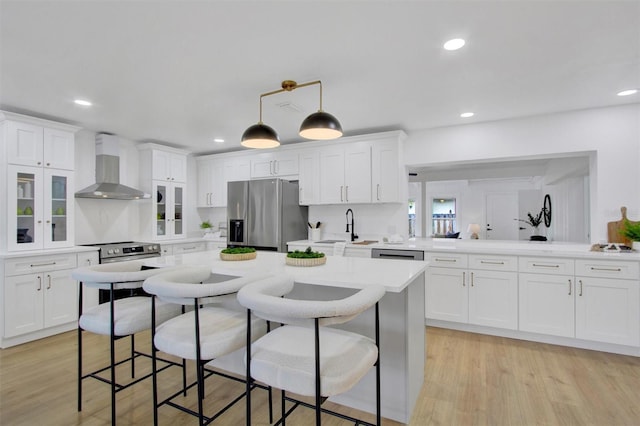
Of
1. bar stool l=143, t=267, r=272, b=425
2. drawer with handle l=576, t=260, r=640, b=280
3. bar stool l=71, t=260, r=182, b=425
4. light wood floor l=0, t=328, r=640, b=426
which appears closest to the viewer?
bar stool l=143, t=267, r=272, b=425

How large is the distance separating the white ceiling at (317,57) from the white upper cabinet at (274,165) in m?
1.24

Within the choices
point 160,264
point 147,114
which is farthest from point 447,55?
point 147,114

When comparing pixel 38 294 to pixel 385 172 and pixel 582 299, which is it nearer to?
pixel 385 172

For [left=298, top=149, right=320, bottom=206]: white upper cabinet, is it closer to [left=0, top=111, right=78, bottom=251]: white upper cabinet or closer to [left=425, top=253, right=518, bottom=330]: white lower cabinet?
[left=425, top=253, right=518, bottom=330]: white lower cabinet

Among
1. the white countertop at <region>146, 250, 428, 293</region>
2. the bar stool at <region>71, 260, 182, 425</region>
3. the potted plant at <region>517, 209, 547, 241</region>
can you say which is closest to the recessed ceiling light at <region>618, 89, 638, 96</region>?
the white countertop at <region>146, 250, 428, 293</region>

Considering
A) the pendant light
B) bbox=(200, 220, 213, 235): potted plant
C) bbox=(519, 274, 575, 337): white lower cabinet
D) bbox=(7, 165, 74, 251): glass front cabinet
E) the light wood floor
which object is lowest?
the light wood floor

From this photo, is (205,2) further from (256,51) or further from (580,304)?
(580,304)

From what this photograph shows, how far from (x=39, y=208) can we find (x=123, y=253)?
3.27ft

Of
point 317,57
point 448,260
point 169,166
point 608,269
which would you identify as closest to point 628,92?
point 608,269

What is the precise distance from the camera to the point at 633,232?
3.04m

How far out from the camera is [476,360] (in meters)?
2.80

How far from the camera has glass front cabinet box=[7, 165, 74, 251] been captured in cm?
333

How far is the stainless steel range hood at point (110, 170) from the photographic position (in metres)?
4.25

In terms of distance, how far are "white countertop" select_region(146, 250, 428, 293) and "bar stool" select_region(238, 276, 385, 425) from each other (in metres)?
0.23
